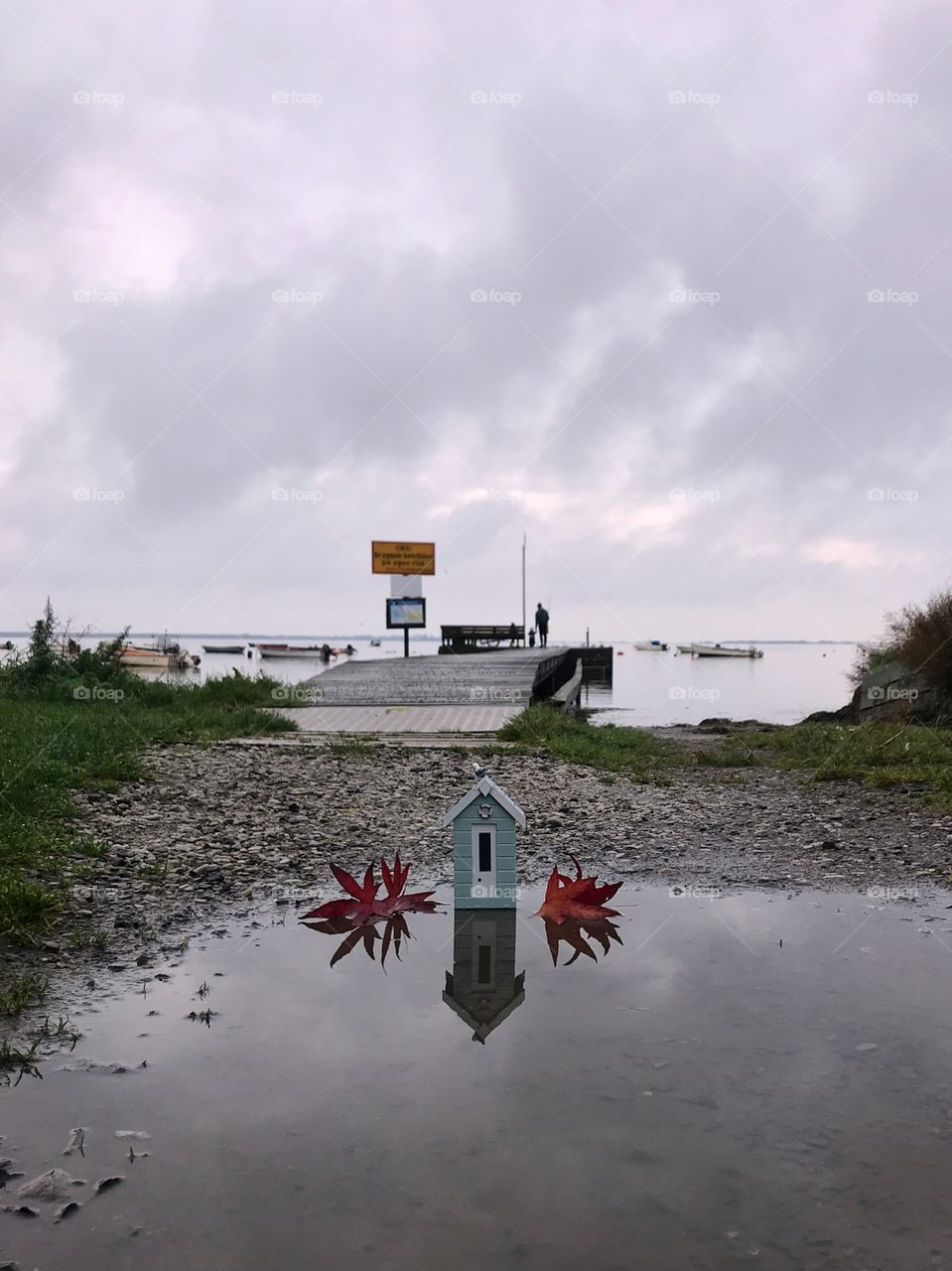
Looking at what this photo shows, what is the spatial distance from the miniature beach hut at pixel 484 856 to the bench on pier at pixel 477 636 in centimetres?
4299

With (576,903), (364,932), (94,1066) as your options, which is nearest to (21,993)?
(94,1066)

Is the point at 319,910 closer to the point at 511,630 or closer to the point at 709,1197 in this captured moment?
the point at 709,1197

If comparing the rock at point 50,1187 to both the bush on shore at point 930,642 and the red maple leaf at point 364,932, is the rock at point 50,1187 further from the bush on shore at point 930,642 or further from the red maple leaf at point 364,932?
the bush on shore at point 930,642

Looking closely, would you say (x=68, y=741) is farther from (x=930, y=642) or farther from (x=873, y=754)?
(x=930, y=642)

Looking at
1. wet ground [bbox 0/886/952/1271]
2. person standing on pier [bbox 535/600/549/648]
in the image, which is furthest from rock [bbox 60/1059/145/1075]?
person standing on pier [bbox 535/600/549/648]

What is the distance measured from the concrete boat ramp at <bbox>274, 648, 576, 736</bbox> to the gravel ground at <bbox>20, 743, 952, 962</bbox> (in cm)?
466

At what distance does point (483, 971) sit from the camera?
5.52 m

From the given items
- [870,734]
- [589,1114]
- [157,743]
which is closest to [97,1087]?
[589,1114]

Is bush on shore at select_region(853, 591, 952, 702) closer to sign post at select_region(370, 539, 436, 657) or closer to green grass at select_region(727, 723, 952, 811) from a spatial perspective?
green grass at select_region(727, 723, 952, 811)

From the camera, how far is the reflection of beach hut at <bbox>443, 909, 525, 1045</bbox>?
489 cm

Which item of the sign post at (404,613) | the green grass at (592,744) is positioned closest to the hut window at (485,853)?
the green grass at (592,744)

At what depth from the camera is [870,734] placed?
53.7 ft

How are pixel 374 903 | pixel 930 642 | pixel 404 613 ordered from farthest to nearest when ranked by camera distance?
1. pixel 404 613
2. pixel 930 642
3. pixel 374 903

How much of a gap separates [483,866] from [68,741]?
6.81 metres
